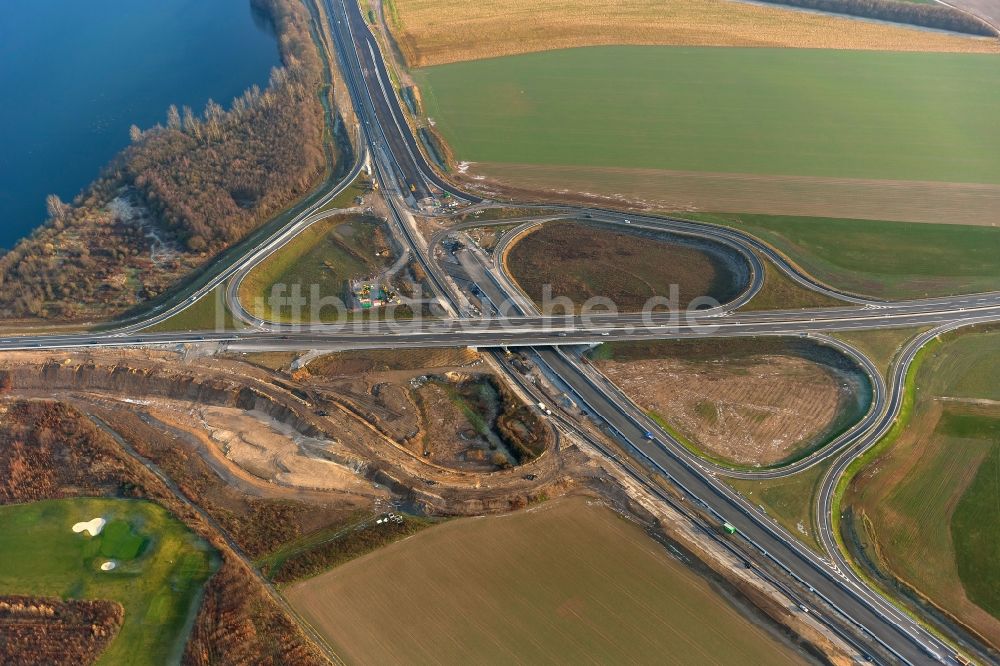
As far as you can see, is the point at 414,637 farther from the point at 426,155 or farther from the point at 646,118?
the point at 646,118

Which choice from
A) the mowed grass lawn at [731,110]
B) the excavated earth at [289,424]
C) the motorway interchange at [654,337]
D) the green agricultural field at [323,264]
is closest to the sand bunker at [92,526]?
the excavated earth at [289,424]

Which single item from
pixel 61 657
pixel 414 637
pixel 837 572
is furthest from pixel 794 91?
pixel 61 657

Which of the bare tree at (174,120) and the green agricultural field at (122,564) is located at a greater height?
the bare tree at (174,120)

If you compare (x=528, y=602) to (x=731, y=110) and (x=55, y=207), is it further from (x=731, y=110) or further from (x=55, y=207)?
(x=731, y=110)

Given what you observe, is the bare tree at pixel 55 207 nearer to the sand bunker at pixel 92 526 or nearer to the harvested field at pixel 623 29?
the sand bunker at pixel 92 526

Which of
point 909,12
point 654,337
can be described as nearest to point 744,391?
point 654,337

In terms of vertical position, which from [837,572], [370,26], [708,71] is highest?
[370,26]
